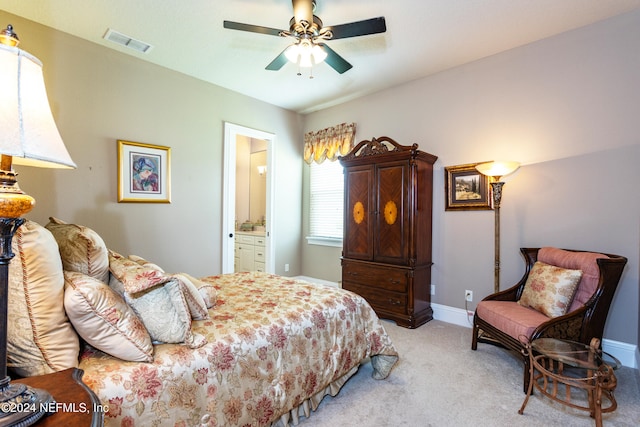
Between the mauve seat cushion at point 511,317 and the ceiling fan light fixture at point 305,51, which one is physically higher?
the ceiling fan light fixture at point 305,51

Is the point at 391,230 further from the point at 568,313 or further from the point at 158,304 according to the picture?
the point at 158,304

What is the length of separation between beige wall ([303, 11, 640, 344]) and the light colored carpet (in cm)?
85

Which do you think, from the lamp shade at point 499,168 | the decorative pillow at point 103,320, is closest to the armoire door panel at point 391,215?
the lamp shade at point 499,168

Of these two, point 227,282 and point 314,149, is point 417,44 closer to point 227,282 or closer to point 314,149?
point 314,149

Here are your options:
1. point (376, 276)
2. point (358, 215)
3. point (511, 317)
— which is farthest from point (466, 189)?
point (511, 317)

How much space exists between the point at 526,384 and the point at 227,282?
2.29 meters

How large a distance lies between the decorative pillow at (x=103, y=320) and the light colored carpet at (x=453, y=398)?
3.58 ft

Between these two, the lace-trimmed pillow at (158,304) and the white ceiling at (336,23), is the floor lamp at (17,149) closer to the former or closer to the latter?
the lace-trimmed pillow at (158,304)

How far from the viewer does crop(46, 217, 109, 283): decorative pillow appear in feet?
4.39

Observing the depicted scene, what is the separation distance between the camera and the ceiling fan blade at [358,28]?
204cm

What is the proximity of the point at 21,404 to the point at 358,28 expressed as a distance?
2425 mm

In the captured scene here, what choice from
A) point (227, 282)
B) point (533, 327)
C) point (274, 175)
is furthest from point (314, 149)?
point (533, 327)

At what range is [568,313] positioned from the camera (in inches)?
86.0

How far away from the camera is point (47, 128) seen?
2.68 feet
